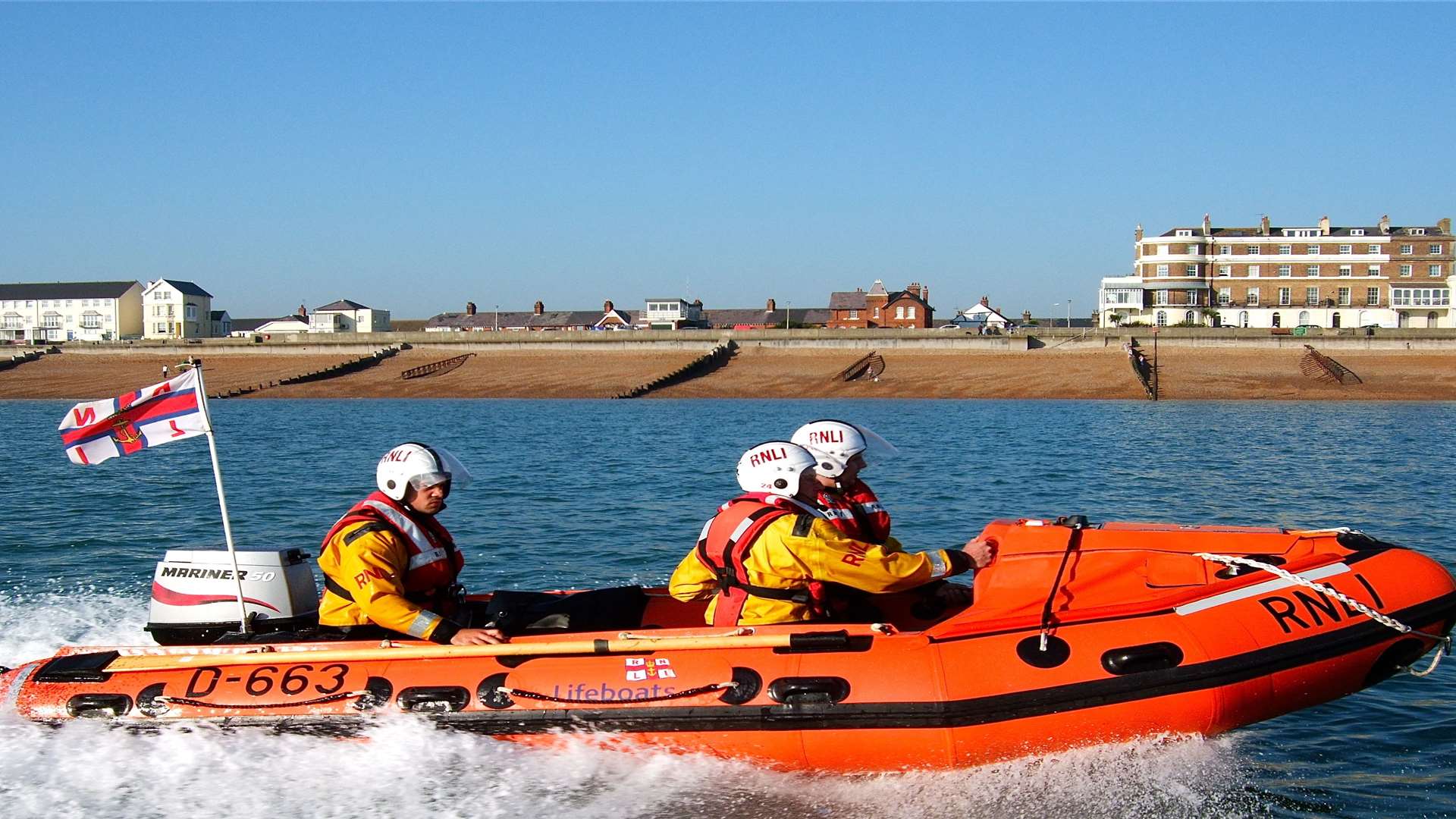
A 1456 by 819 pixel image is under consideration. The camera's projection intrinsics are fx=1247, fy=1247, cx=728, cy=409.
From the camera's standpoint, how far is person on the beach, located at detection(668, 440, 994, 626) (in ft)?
19.5

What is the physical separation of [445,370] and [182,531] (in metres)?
40.3

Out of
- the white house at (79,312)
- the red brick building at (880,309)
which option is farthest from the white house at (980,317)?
the white house at (79,312)

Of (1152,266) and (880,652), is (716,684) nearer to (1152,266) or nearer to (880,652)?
(880,652)

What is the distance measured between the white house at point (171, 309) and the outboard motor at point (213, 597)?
87467 millimetres

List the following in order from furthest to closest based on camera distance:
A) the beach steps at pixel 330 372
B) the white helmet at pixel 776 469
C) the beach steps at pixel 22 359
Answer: the beach steps at pixel 22 359, the beach steps at pixel 330 372, the white helmet at pixel 776 469

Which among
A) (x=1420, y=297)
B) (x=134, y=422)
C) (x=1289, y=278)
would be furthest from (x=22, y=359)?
(x=1420, y=297)

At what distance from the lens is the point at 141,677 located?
6.21m

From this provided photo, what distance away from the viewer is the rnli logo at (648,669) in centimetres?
594

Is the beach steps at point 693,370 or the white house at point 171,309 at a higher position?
the white house at point 171,309

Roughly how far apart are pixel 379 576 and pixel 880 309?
74990 mm

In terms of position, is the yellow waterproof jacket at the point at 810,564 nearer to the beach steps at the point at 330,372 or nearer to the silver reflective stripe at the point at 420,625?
the silver reflective stripe at the point at 420,625

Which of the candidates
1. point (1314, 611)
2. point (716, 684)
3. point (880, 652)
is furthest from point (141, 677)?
point (1314, 611)

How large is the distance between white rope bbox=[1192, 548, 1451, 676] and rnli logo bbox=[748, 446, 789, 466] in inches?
89.9

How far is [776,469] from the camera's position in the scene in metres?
6.05
